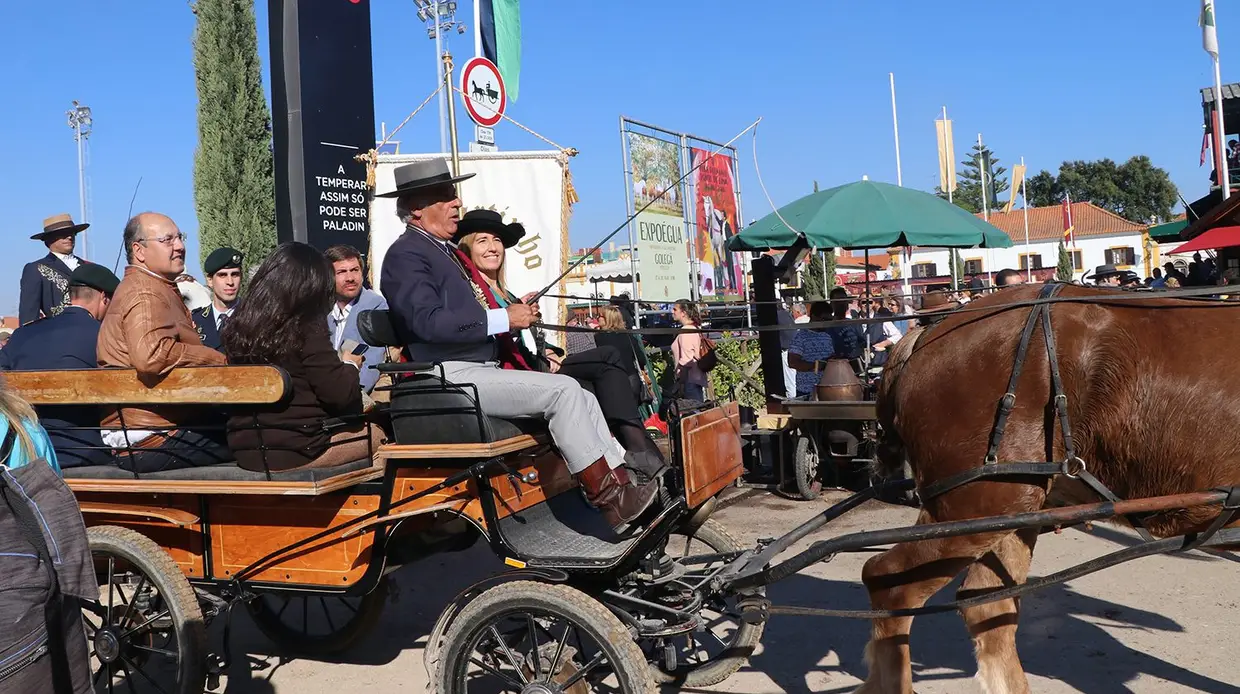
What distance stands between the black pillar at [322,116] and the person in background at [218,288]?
89.3 inches

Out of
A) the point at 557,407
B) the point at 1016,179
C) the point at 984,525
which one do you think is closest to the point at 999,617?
the point at 984,525

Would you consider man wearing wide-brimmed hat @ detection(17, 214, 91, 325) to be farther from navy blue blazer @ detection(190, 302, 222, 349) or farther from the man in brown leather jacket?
the man in brown leather jacket

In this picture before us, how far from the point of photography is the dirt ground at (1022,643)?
4.23 meters

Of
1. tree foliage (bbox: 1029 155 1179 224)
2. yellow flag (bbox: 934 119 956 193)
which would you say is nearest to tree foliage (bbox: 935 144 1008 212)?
tree foliage (bbox: 1029 155 1179 224)

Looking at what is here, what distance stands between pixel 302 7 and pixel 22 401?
658cm

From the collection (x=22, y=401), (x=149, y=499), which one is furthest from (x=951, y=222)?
A: (x=22, y=401)

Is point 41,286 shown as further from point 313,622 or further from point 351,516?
point 351,516

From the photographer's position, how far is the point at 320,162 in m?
8.58

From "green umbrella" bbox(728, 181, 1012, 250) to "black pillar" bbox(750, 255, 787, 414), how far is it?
464 millimetres

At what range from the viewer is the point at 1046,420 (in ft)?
10.9

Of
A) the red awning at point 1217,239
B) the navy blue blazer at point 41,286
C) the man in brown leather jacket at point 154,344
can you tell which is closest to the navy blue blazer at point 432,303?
the man in brown leather jacket at point 154,344

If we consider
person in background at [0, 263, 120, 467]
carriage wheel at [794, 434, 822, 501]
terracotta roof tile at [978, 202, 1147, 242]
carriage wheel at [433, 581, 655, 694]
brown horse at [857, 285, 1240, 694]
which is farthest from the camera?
terracotta roof tile at [978, 202, 1147, 242]

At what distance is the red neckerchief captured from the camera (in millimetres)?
4277

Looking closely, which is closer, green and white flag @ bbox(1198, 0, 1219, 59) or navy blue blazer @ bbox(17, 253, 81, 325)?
navy blue blazer @ bbox(17, 253, 81, 325)
